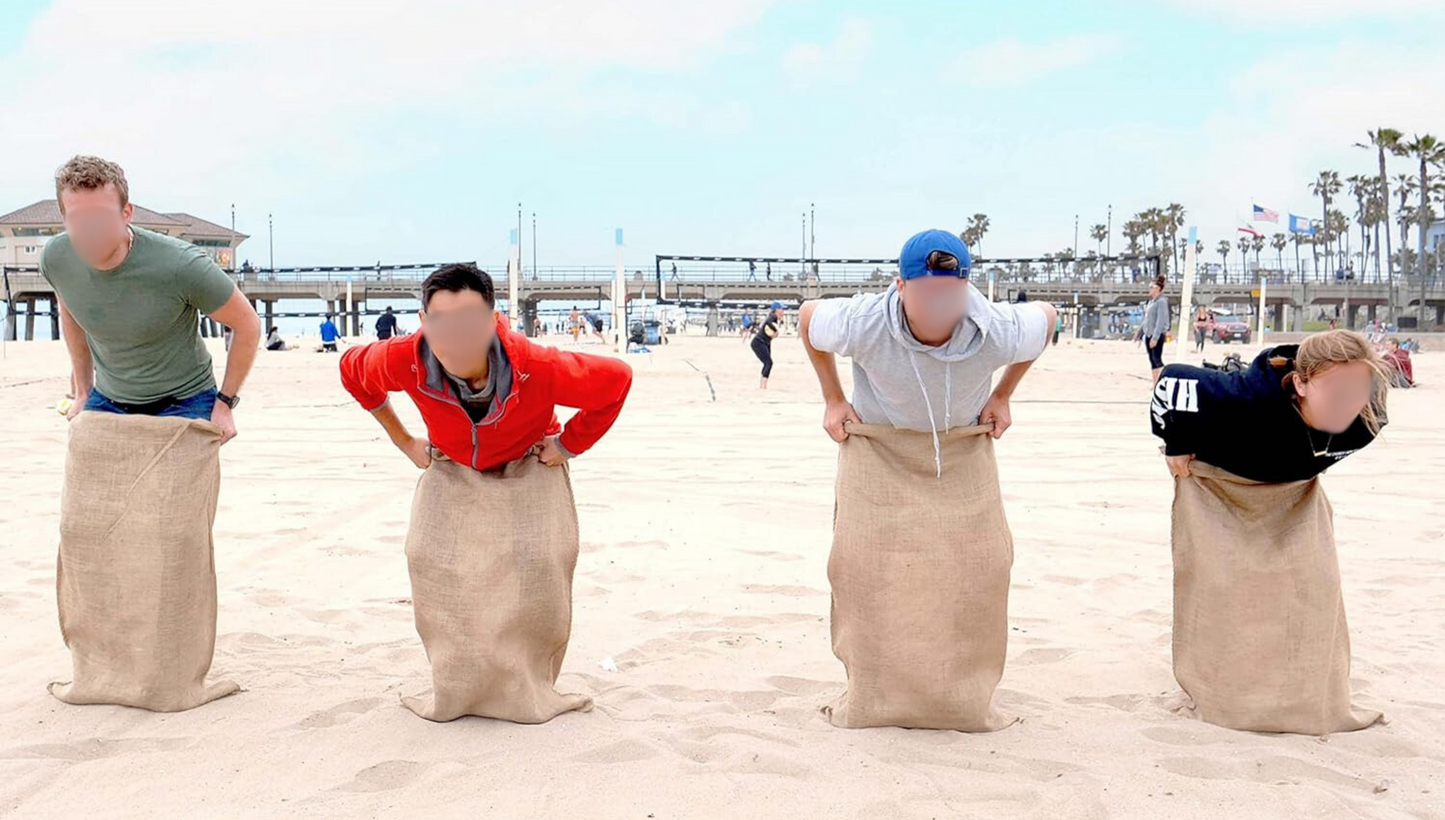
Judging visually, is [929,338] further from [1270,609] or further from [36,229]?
[36,229]

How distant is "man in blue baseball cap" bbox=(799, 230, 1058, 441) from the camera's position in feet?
10.2

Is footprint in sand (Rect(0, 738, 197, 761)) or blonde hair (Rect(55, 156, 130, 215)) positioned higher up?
blonde hair (Rect(55, 156, 130, 215))

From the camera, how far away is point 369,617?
4.68 m

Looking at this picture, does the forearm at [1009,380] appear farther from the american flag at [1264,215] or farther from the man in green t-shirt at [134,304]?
the american flag at [1264,215]

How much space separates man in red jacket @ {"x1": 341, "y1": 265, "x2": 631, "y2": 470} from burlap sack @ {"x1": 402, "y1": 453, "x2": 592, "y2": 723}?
0.10 meters

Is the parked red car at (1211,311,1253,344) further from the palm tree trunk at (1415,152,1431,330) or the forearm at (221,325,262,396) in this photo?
the forearm at (221,325,262,396)

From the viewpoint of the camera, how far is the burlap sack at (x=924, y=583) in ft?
11.2

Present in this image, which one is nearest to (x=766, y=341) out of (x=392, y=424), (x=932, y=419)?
(x=392, y=424)

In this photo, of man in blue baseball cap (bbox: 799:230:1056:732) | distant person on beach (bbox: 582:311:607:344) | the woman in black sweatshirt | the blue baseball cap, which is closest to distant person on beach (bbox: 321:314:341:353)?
distant person on beach (bbox: 582:311:607:344)

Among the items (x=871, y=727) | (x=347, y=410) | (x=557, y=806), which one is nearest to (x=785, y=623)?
(x=871, y=727)

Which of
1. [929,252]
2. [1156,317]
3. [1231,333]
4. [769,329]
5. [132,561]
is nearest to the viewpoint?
[929,252]

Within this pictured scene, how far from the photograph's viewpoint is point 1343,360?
3.12 meters

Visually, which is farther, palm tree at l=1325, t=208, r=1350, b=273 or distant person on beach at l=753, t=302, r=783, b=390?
palm tree at l=1325, t=208, r=1350, b=273

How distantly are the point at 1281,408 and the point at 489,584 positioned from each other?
2.39 metres
